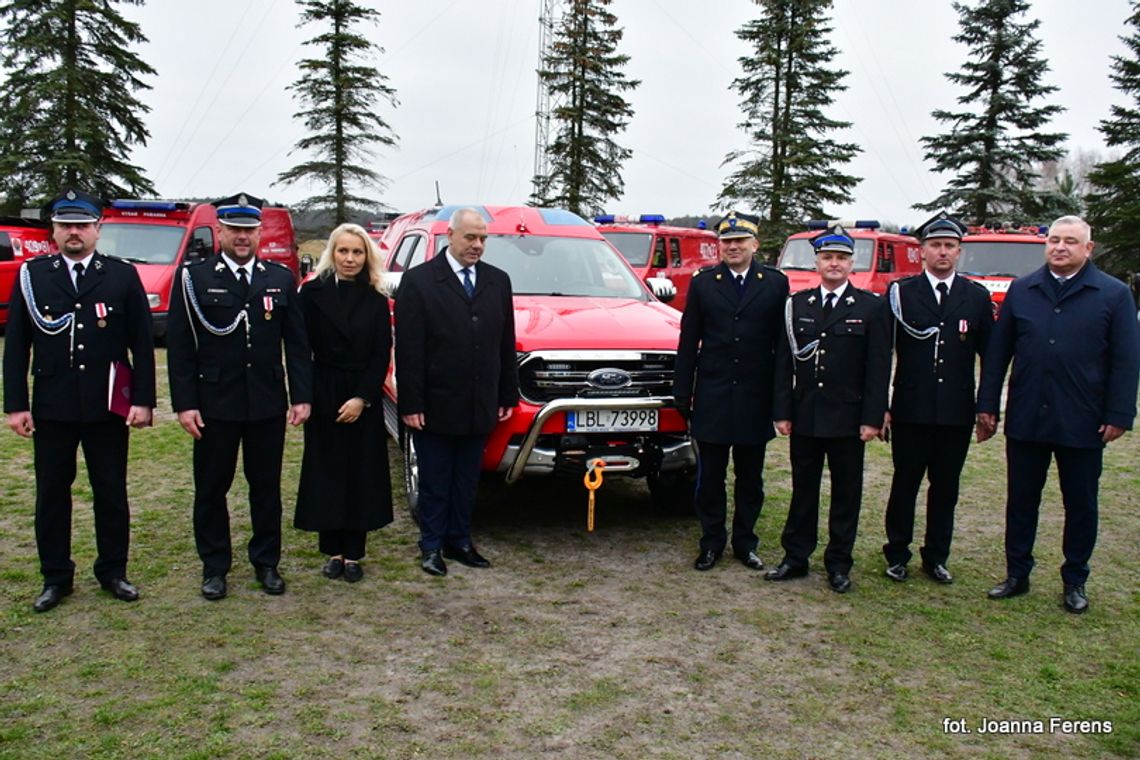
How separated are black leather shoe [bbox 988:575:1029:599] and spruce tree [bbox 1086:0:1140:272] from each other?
90.5 feet

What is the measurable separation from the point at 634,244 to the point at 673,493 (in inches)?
471

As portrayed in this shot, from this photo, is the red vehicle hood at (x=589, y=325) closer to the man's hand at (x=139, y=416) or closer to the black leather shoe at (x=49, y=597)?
the man's hand at (x=139, y=416)

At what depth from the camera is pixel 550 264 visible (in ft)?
22.6

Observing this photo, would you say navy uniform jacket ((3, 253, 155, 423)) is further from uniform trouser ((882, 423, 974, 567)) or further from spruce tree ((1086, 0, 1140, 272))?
spruce tree ((1086, 0, 1140, 272))

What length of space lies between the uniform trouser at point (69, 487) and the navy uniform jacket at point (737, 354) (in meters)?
3.02

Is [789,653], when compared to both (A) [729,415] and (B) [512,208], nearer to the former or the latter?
(A) [729,415]

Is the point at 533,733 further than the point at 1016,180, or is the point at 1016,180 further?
the point at 1016,180

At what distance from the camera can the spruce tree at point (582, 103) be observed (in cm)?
3369

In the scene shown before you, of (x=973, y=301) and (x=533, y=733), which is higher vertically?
(x=973, y=301)

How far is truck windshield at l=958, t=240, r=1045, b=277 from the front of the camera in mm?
16219

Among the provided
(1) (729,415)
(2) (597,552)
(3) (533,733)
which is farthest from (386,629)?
(1) (729,415)

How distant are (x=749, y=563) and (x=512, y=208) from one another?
3.41 meters

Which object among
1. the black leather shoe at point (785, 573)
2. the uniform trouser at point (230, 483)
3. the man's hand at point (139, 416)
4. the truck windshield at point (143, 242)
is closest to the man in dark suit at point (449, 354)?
the uniform trouser at point (230, 483)

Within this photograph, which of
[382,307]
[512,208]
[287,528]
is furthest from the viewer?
[512,208]
